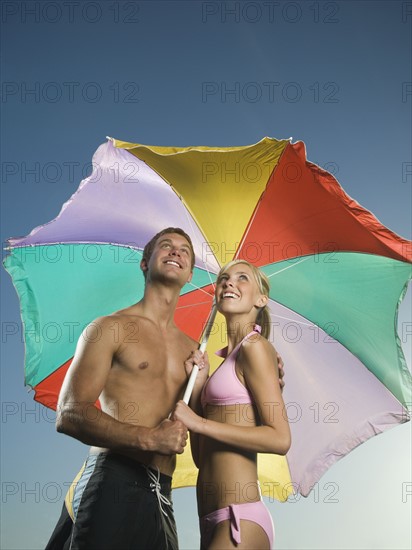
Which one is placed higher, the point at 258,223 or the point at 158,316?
the point at 258,223

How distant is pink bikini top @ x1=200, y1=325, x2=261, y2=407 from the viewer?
3281mm

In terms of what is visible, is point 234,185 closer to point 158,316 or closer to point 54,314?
point 158,316

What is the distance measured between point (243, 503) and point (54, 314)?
7.19ft

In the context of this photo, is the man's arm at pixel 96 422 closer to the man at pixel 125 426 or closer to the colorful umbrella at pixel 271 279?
the man at pixel 125 426

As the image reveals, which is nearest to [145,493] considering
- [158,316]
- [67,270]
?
[158,316]

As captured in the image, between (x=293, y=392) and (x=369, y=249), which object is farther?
(x=293, y=392)

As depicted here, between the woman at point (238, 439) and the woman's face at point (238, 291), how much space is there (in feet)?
0.76

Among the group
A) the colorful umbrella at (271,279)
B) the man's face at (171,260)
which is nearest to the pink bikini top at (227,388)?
the man's face at (171,260)

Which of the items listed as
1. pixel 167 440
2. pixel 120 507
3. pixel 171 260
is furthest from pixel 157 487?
pixel 171 260

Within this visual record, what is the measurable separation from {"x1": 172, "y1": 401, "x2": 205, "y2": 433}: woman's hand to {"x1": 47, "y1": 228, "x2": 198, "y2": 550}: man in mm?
34

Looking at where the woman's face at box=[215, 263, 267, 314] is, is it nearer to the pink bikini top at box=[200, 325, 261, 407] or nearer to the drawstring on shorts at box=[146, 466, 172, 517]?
the pink bikini top at box=[200, 325, 261, 407]

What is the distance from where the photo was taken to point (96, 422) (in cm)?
308

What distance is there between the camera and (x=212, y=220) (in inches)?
176

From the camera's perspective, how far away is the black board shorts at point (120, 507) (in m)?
3.17
